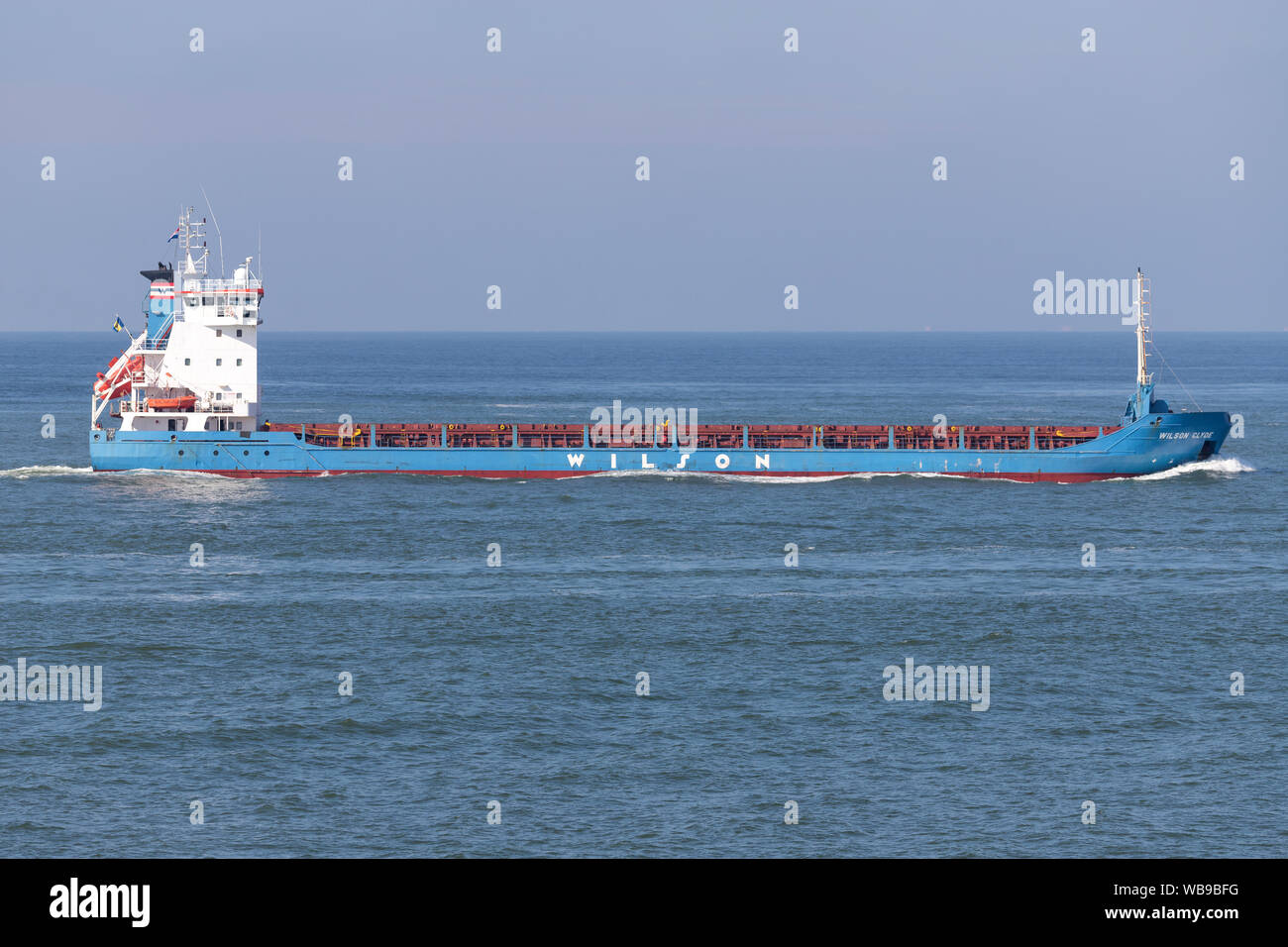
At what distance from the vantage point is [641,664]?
3697 centimetres

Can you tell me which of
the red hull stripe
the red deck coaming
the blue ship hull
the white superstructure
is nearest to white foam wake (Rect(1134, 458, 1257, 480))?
the blue ship hull

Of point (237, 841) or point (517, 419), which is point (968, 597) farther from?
point (517, 419)

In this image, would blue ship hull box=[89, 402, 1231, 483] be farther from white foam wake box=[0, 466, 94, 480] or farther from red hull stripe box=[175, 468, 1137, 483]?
white foam wake box=[0, 466, 94, 480]

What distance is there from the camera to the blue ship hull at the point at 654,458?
70.2 metres

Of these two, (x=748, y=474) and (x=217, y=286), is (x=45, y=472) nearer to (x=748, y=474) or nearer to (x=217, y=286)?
(x=217, y=286)

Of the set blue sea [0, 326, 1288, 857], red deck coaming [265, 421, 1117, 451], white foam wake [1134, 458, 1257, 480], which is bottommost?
blue sea [0, 326, 1288, 857]

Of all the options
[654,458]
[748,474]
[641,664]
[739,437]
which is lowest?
[641,664]

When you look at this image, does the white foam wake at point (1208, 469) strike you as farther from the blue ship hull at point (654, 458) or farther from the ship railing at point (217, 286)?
the ship railing at point (217, 286)

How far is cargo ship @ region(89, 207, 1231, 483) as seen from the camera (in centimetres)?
7025

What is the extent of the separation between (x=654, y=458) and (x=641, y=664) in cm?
3577

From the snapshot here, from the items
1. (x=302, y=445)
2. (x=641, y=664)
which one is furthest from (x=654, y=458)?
(x=641, y=664)

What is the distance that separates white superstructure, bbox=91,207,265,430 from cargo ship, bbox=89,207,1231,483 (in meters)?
0.07

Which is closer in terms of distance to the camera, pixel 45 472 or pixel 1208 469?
pixel 1208 469
